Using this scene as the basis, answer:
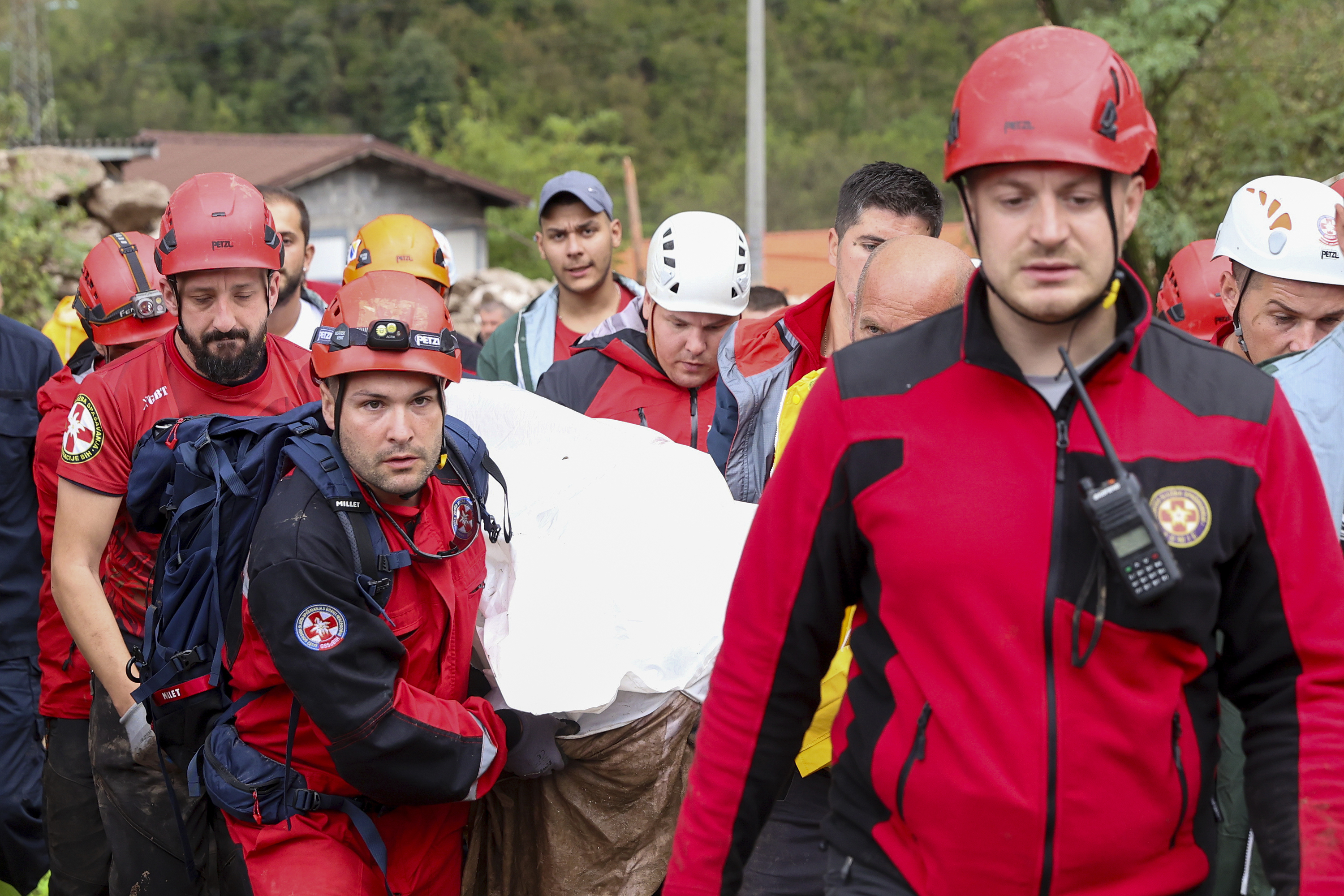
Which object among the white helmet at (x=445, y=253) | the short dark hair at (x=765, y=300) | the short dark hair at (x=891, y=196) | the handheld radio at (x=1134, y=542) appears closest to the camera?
the handheld radio at (x=1134, y=542)

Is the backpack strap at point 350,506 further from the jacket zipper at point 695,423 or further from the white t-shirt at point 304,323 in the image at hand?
the white t-shirt at point 304,323

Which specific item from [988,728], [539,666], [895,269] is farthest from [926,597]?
[539,666]

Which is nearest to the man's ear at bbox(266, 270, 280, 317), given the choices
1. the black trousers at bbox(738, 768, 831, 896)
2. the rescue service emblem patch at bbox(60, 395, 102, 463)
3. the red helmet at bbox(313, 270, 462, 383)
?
the rescue service emblem patch at bbox(60, 395, 102, 463)

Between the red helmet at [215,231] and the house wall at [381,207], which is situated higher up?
the house wall at [381,207]

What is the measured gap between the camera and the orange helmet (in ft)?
19.5

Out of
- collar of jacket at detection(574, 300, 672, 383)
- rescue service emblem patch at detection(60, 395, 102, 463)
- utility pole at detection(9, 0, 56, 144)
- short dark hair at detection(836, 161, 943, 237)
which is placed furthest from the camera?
utility pole at detection(9, 0, 56, 144)

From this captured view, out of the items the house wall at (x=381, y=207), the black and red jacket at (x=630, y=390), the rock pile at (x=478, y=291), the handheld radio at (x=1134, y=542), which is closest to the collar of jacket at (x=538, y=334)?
the black and red jacket at (x=630, y=390)

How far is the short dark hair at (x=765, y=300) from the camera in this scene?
7668 mm

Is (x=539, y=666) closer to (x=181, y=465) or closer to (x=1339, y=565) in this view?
(x=181, y=465)

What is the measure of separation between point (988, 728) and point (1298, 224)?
2531 mm

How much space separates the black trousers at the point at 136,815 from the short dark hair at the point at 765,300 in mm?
4491

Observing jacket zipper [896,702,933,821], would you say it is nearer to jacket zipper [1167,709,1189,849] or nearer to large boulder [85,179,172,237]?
jacket zipper [1167,709,1189,849]

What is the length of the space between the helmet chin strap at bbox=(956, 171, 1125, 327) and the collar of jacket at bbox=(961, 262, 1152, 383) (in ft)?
0.06

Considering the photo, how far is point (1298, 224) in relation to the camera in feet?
12.7
